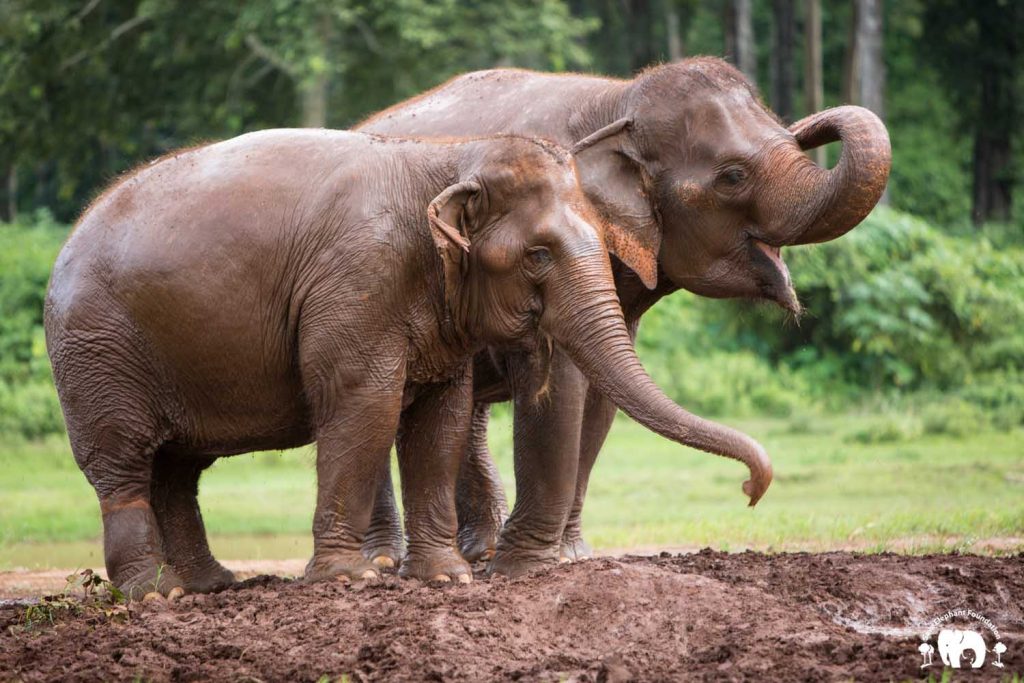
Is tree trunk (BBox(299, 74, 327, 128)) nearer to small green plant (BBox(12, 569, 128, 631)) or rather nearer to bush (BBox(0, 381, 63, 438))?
bush (BBox(0, 381, 63, 438))

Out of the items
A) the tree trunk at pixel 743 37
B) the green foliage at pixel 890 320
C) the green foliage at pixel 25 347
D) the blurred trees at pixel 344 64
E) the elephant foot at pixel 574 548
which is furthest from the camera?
the tree trunk at pixel 743 37

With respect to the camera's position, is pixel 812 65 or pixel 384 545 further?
pixel 812 65

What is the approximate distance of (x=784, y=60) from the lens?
36500 millimetres

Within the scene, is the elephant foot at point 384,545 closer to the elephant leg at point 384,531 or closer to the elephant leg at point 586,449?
the elephant leg at point 384,531

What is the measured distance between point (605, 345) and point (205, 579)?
299 centimetres

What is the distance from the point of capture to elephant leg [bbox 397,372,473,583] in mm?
8859

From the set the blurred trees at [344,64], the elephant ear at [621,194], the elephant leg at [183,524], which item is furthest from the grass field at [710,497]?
the blurred trees at [344,64]

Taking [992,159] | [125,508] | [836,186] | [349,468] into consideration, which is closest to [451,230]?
[349,468]

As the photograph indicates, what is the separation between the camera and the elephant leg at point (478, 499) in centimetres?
1059

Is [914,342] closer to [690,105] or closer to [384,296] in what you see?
[690,105]

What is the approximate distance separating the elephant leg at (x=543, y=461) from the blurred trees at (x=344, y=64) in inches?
505

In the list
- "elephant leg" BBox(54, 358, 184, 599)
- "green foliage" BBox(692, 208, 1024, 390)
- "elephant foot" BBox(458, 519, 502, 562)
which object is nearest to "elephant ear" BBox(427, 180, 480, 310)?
"elephant leg" BBox(54, 358, 184, 599)

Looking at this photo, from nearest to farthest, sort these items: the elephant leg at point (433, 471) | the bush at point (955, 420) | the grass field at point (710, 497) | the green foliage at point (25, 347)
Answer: the elephant leg at point (433, 471), the grass field at point (710, 497), the green foliage at point (25, 347), the bush at point (955, 420)

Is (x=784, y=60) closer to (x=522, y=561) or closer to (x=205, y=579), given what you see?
(x=522, y=561)
